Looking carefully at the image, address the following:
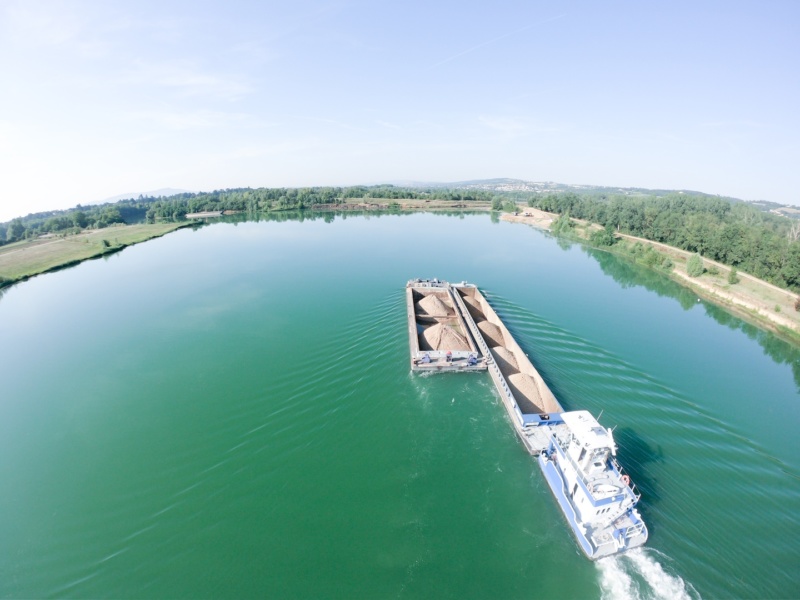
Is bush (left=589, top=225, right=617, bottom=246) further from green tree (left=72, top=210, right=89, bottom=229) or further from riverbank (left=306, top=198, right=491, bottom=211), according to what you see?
green tree (left=72, top=210, right=89, bottom=229)

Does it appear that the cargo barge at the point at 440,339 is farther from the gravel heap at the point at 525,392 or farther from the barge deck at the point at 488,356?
the gravel heap at the point at 525,392

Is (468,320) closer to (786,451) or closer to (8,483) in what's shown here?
(786,451)

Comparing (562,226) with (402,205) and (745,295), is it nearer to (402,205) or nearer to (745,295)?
(745,295)

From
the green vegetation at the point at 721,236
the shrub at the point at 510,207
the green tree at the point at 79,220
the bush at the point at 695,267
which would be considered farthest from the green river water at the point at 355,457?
the shrub at the point at 510,207

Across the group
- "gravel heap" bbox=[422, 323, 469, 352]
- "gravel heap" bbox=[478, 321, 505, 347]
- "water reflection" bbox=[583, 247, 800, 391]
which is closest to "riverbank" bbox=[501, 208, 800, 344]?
"water reflection" bbox=[583, 247, 800, 391]

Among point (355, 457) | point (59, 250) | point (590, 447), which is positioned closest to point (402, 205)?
point (59, 250)

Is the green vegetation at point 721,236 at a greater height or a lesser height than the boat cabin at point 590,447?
greater

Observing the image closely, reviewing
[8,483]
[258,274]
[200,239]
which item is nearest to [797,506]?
[8,483]
